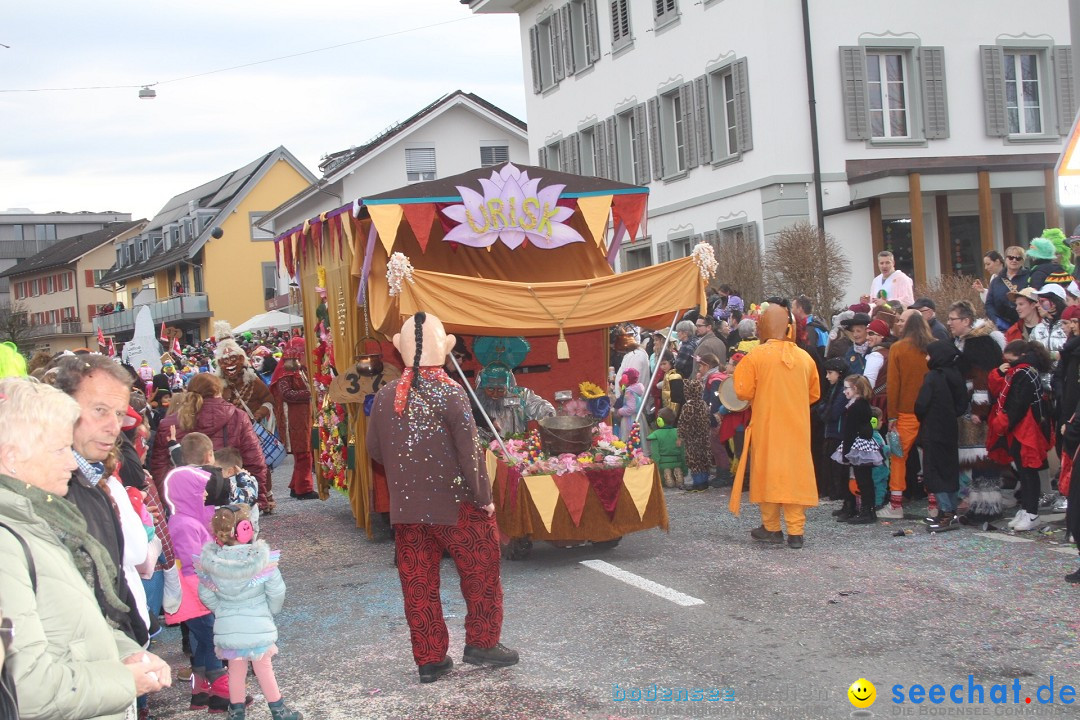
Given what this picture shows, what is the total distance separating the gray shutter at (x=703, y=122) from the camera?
22.2 m

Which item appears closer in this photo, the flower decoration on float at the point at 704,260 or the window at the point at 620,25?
the flower decoration on float at the point at 704,260

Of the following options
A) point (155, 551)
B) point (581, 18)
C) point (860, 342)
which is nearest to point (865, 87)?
point (581, 18)

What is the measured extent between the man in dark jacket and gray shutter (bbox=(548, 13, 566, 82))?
961 inches

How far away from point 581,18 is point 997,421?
65.1 ft

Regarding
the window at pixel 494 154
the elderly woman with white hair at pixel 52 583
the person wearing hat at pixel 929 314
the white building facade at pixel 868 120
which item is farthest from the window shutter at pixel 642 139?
the elderly woman with white hair at pixel 52 583

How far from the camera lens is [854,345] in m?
10.7

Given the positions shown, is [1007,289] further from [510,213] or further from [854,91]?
[854,91]

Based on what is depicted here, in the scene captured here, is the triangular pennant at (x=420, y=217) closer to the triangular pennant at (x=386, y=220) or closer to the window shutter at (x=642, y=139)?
the triangular pennant at (x=386, y=220)

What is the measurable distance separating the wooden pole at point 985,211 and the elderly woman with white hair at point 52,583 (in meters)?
19.0

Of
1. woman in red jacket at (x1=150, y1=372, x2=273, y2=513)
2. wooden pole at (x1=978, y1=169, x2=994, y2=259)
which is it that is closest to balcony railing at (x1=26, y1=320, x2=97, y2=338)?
wooden pole at (x1=978, y1=169, x2=994, y2=259)

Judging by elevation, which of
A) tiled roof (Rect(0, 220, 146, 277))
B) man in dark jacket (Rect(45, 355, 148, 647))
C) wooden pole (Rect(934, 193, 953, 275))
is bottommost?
man in dark jacket (Rect(45, 355, 148, 647))

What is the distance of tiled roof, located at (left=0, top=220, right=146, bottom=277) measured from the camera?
265ft

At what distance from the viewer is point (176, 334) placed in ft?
60.1

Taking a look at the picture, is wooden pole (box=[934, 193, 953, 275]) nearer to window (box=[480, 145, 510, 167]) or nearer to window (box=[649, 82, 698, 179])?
window (box=[649, 82, 698, 179])
